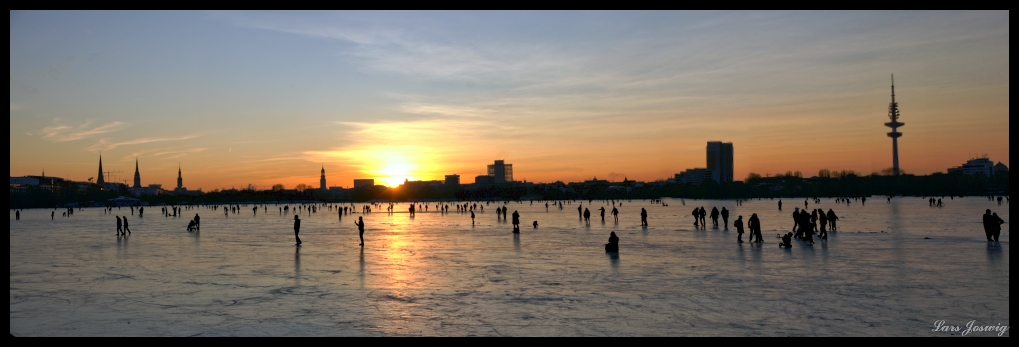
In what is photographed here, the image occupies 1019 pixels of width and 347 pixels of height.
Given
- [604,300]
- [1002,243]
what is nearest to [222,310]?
[604,300]

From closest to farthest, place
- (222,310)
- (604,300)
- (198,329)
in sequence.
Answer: (198,329) → (222,310) → (604,300)

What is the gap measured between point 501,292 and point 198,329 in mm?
5006

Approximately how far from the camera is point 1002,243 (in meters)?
21.5

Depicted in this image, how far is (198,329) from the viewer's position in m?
9.33

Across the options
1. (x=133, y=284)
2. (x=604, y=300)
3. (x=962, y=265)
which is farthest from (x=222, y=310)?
(x=962, y=265)

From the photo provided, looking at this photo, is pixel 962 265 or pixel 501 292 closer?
pixel 501 292

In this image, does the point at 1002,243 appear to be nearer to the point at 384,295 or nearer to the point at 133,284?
the point at 384,295
